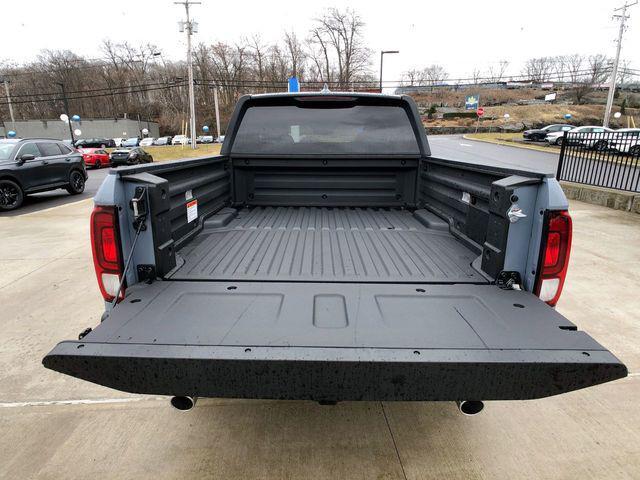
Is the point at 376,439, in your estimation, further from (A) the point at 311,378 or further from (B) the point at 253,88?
(B) the point at 253,88

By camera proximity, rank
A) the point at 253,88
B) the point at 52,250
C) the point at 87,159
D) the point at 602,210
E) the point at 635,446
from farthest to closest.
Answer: the point at 253,88, the point at 87,159, the point at 602,210, the point at 52,250, the point at 635,446

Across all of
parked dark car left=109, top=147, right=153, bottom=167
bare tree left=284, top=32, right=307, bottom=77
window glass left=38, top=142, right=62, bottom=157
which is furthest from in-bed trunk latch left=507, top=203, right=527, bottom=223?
bare tree left=284, top=32, right=307, bottom=77

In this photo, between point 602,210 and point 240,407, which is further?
point 602,210

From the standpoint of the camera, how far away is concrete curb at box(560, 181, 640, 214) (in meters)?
9.01

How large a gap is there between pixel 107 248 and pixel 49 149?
39.6 feet

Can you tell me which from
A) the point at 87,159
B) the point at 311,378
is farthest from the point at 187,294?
the point at 87,159

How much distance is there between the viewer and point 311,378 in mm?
1475

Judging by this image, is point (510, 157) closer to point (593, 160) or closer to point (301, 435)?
point (593, 160)

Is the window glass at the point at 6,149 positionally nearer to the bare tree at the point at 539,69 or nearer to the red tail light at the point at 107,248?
the red tail light at the point at 107,248

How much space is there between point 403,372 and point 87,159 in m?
27.2

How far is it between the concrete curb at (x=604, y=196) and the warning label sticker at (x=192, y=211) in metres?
10.3

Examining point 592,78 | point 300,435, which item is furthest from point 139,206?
point 592,78

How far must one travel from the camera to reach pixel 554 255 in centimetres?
196

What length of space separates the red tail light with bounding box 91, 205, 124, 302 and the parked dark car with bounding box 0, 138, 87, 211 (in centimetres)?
1043
